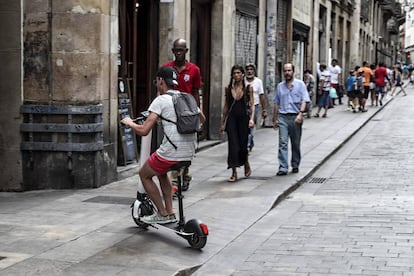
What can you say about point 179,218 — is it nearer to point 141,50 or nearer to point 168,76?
point 168,76

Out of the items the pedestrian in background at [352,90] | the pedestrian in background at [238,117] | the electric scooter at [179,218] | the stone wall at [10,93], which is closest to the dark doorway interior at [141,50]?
the pedestrian in background at [238,117]

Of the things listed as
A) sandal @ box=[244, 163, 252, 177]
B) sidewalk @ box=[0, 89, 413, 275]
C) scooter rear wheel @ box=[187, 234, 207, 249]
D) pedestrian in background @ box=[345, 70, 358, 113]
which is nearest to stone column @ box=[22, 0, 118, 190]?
sidewalk @ box=[0, 89, 413, 275]

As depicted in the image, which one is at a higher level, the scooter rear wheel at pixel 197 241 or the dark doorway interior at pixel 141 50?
the dark doorway interior at pixel 141 50

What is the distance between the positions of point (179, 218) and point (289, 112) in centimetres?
506

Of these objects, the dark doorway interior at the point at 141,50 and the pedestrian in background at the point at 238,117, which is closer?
the pedestrian in background at the point at 238,117

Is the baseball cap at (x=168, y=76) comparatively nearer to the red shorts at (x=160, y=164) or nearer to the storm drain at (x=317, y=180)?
the red shorts at (x=160, y=164)

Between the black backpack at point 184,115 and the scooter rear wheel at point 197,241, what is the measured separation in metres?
0.88

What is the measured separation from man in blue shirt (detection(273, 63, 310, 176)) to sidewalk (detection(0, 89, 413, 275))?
0.32 meters

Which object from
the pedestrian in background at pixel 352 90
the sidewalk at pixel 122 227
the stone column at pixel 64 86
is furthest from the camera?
the pedestrian in background at pixel 352 90

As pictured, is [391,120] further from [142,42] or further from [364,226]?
[364,226]

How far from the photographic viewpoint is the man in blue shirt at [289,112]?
38.6 feet

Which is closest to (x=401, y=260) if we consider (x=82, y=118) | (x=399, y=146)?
(x=82, y=118)

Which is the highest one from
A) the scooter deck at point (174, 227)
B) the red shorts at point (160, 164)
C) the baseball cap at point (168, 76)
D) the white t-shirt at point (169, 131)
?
the baseball cap at point (168, 76)

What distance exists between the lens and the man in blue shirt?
11.8 metres
